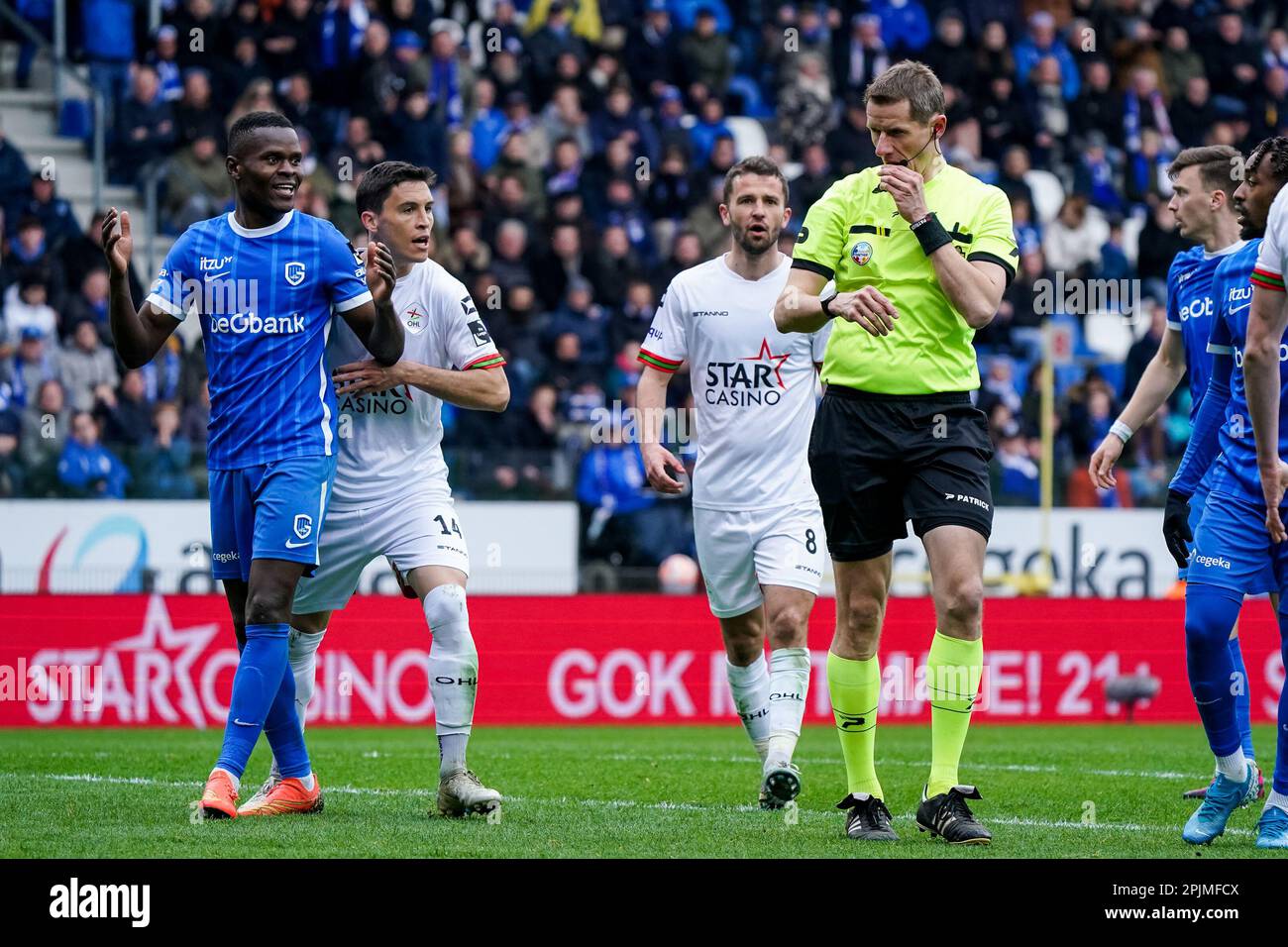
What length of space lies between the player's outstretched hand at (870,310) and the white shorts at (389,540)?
2.04 metres

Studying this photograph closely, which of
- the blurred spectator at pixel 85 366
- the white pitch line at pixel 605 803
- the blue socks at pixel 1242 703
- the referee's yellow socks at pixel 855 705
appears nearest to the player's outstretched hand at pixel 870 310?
the referee's yellow socks at pixel 855 705

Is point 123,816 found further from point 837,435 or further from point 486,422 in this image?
point 486,422

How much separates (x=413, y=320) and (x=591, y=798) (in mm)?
2210

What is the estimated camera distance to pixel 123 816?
695cm

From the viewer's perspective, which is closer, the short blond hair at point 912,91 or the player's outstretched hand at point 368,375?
the short blond hair at point 912,91

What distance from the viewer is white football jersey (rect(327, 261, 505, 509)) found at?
761 cm

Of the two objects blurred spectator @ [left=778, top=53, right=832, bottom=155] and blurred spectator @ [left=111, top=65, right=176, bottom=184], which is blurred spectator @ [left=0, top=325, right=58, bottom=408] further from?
blurred spectator @ [left=778, top=53, right=832, bottom=155]

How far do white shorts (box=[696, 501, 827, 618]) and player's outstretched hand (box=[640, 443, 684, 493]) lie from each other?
0.61 feet

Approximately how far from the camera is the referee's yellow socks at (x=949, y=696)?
6.47 metres

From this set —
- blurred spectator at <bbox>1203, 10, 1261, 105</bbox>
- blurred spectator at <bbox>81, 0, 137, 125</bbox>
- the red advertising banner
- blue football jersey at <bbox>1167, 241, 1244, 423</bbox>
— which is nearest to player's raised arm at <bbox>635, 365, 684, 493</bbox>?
blue football jersey at <bbox>1167, 241, 1244, 423</bbox>

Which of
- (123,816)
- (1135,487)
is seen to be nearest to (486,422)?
(1135,487)

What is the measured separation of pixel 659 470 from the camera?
812cm

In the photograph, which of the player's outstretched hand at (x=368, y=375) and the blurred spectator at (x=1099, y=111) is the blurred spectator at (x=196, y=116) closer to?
the blurred spectator at (x=1099, y=111)

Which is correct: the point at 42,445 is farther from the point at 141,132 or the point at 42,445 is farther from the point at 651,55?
the point at 651,55
